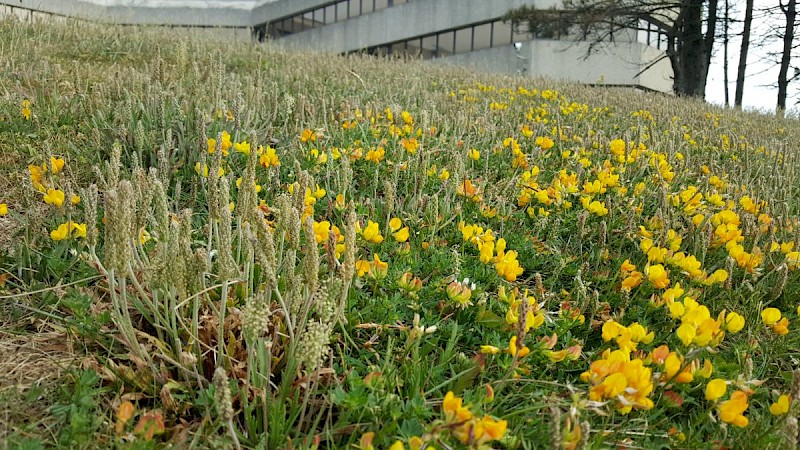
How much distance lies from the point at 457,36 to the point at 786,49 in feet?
51.3

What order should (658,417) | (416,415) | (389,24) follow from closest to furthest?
(416,415)
(658,417)
(389,24)

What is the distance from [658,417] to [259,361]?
51.6 inches

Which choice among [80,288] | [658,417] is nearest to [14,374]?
[80,288]

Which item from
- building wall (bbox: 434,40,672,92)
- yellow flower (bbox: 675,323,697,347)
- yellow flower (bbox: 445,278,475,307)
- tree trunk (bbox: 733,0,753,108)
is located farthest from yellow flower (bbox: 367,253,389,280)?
building wall (bbox: 434,40,672,92)

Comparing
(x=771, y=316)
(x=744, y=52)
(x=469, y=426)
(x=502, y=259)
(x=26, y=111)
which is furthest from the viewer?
(x=744, y=52)

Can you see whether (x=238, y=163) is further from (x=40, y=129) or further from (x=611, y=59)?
(x=611, y=59)

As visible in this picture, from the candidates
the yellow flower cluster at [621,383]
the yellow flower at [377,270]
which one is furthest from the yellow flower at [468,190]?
the yellow flower cluster at [621,383]

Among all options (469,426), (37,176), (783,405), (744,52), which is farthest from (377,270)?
(744,52)

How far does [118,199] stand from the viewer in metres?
1.38

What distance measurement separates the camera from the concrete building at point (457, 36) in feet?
85.7

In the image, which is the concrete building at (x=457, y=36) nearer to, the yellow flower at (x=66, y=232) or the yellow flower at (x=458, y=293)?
the yellow flower at (x=66, y=232)

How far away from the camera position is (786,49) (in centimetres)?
1802

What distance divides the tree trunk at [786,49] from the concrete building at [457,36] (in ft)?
15.5

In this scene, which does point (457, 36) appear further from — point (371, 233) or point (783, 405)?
point (783, 405)
